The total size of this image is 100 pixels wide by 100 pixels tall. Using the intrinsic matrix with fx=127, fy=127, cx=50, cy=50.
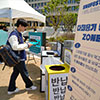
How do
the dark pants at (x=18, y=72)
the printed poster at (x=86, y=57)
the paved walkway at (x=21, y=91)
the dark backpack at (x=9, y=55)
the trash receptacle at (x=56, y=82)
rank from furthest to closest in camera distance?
the paved walkway at (x=21, y=91)
the dark pants at (x=18, y=72)
the dark backpack at (x=9, y=55)
the trash receptacle at (x=56, y=82)
the printed poster at (x=86, y=57)

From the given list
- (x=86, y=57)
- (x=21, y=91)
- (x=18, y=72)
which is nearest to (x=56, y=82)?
(x=86, y=57)

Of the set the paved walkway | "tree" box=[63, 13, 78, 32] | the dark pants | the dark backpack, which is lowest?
the paved walkway

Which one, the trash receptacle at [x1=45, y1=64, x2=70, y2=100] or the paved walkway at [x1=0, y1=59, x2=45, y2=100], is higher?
the trash receptacle at [x1=45, y1=64, x2=70, y2=100]

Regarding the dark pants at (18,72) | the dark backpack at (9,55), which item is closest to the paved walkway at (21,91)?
the dark pants at (18,72)

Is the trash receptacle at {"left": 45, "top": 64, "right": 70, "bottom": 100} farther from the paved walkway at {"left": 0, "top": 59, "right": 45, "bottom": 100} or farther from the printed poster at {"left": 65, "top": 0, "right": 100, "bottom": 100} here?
the paved walkway at {"left": 0, "top": 59, "right": 45, "bottom": 100}

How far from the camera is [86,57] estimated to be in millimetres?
1454

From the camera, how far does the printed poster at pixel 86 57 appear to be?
1.31 m

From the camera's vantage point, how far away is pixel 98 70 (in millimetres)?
1269

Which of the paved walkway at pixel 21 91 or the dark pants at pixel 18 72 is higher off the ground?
the dark pants at pixel 18 72

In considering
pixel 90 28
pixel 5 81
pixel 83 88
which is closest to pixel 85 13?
pixel 90 28

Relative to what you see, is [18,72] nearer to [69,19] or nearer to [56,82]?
[56,82]

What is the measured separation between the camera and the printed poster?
131cm

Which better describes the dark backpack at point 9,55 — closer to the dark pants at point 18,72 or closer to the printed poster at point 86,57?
the dark pants at point 18,72

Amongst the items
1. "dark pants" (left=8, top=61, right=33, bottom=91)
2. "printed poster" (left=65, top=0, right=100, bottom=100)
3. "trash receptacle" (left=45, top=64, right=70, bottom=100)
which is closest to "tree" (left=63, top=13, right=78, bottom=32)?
"dark pants" (left=8, top=61, right=33, bottom=91)
